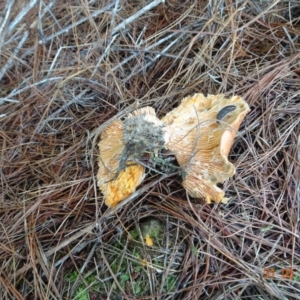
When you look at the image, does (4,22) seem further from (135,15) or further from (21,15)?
(135,15)

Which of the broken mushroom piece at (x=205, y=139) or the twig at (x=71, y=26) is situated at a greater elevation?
the twig at (x=71, y=26)

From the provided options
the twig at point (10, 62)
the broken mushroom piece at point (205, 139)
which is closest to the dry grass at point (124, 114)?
the twig at point (10, 62)

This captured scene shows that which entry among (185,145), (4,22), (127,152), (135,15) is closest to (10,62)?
(4,22)

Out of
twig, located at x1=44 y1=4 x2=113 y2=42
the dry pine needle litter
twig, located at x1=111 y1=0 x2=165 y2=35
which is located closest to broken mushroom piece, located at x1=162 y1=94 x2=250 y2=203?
the dry pine needle litter

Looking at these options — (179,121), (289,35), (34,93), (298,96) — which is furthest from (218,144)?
(34,93)

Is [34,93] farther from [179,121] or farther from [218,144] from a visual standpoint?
[218,144]

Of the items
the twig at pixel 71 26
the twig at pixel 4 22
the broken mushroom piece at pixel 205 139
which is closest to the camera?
the broken mushroom piece at pixel 205 139

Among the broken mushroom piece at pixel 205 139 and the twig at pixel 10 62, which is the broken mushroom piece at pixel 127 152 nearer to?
the broken mushroom piece at pixel 205 139
